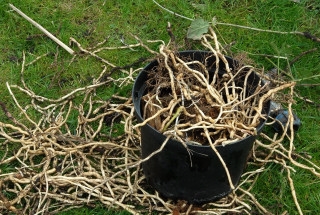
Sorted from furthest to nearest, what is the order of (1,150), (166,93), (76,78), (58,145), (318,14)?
1. (318,14)
2. (76,78)
3. (1,150)
4. (58,145)
5. (166,93)

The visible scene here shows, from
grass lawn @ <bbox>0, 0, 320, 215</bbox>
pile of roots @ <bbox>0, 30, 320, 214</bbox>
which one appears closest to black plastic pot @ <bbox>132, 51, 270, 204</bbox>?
pile of roots @ <bbox>0, 30, 320, 214</bbox>

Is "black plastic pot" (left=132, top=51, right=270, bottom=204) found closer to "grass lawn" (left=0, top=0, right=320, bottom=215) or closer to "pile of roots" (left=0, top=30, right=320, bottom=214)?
"pile of roots" (left=0, top=30, right=320, bottom=214)

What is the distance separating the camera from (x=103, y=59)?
2.25 metres

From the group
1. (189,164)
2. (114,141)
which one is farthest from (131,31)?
(189,164)

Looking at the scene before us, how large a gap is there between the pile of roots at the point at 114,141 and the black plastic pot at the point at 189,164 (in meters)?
0.04

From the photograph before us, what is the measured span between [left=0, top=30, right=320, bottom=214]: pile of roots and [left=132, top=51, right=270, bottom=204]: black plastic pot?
1.7 inches

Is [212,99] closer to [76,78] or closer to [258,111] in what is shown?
[258,111]

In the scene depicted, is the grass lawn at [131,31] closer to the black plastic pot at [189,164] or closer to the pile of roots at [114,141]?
the pile of roots at [114,141]

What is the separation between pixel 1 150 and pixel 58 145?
330 mm

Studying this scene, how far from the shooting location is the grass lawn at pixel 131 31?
2154 millimetres

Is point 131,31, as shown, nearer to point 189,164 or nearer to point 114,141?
point 114,141

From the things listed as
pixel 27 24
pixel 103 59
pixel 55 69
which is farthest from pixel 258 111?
pixel 27 24

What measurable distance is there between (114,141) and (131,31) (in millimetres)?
770

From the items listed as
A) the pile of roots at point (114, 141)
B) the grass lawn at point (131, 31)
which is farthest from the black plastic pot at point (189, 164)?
the grass lawn at point (131, 31)
